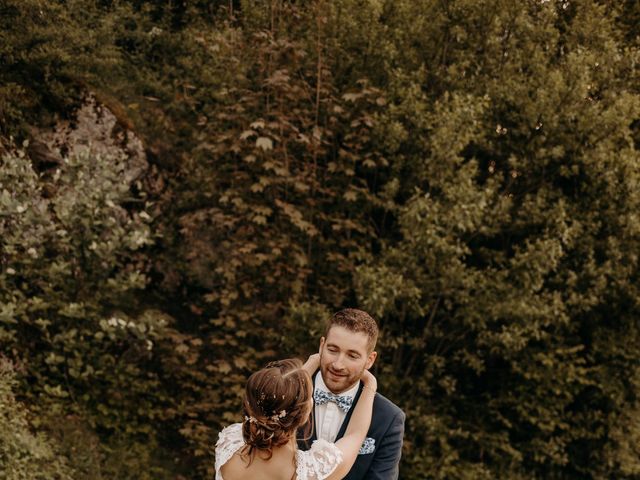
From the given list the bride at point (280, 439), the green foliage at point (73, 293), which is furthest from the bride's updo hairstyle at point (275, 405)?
the green foliage at point (73, 293)

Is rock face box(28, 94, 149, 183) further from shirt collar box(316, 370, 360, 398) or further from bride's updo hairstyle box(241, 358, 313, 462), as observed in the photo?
bride's updo hairstyle box(241, 358, 313, 462)

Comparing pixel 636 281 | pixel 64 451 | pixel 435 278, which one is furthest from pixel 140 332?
pixel 636 281

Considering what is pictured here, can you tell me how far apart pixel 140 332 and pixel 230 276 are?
3.59 ft

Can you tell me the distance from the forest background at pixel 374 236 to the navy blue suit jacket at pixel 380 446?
3337 millimetres

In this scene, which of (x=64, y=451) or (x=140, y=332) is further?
(x=140, y=332)

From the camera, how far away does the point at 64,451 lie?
587 centimetres

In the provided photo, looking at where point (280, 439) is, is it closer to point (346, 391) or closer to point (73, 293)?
point (346, 391)

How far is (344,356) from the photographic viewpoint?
2.45 meters

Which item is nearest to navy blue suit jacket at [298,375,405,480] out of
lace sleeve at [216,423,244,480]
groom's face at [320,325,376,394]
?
groom's face at [320,325,376,394]

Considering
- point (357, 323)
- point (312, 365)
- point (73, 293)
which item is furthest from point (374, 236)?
point (357, 323)

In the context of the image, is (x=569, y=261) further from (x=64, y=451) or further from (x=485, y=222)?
(x=64, y=451)

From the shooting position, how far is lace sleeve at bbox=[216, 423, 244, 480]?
7.81 feet

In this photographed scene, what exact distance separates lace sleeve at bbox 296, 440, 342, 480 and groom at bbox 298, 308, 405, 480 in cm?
19

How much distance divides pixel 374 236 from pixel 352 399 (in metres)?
4.29
